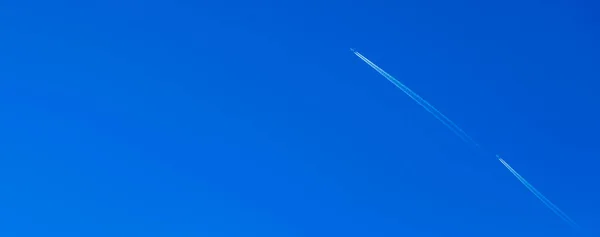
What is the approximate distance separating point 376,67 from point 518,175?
9.35ft

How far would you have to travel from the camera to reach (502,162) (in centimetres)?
803

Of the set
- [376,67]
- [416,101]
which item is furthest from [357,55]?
[416,101]

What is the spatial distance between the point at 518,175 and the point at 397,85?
7.98ft

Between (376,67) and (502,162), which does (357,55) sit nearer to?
(376,67)

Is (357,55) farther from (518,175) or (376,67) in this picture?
(518,175)

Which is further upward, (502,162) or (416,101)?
(416,101)

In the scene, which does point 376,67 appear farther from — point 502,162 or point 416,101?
point 502,162

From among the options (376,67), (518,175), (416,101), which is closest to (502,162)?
(518,175)

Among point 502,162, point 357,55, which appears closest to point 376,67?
point 357,55

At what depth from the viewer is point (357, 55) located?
794 cm

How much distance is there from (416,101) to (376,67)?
32.2 inches

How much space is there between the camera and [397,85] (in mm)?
7809

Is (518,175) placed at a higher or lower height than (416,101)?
lower

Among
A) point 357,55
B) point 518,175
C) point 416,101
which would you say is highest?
point 357,55
